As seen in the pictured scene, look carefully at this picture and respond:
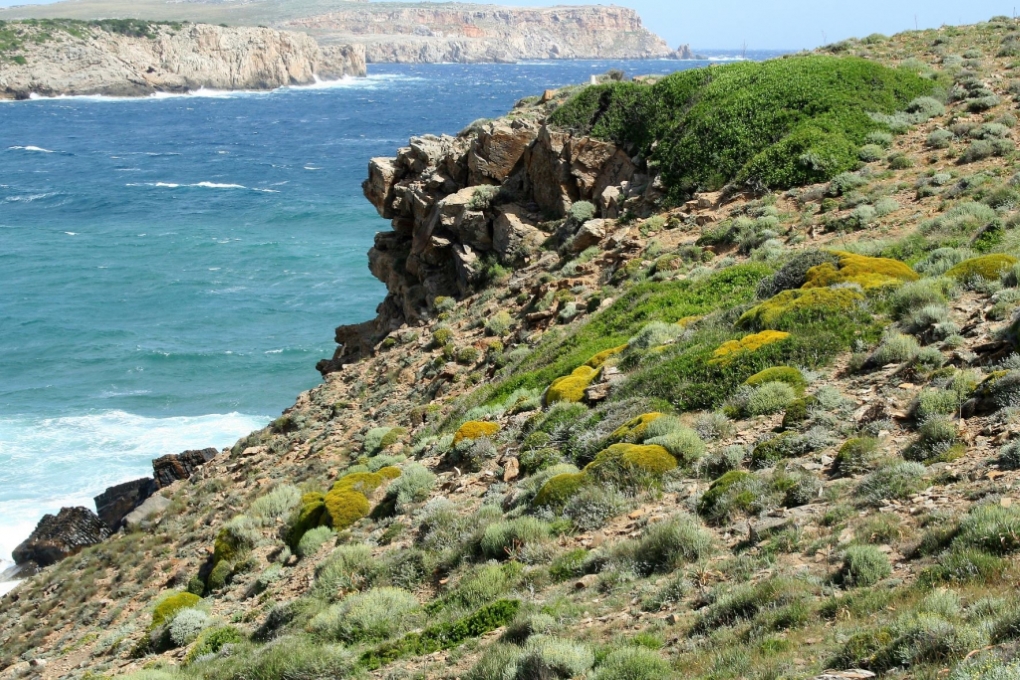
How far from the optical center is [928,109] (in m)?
24.2

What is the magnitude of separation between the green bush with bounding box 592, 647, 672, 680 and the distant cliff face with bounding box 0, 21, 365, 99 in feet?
564

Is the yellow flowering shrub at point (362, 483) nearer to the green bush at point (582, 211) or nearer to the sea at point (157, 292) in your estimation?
the green bush at point (582, 211)

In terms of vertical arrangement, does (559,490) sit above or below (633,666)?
below

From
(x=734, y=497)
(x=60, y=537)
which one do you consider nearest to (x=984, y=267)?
(x=734, y=497)

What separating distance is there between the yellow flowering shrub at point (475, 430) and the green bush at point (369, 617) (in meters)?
4.88

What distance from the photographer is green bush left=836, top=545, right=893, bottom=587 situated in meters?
7.56

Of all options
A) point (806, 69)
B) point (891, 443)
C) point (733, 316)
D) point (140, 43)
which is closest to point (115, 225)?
point (806, 69)

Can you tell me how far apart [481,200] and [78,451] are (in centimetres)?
1815

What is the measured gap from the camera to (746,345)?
1375 centimetres

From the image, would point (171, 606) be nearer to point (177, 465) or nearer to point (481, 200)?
point (177, 465)

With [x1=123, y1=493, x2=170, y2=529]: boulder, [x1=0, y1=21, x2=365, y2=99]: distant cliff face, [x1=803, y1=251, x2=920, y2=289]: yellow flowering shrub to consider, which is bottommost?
[x1=123, y1=493, x2=170, y2=529]: boulder

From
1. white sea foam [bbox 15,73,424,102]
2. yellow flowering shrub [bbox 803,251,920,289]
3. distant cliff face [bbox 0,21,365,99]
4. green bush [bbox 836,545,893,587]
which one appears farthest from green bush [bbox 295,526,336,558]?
distant cliff face [bbox 0,21,365,99]

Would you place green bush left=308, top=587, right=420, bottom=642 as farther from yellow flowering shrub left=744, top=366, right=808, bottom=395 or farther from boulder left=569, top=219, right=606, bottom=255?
boulder left=569, top=219, right=606, bottom=255

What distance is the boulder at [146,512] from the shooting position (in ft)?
72.1
